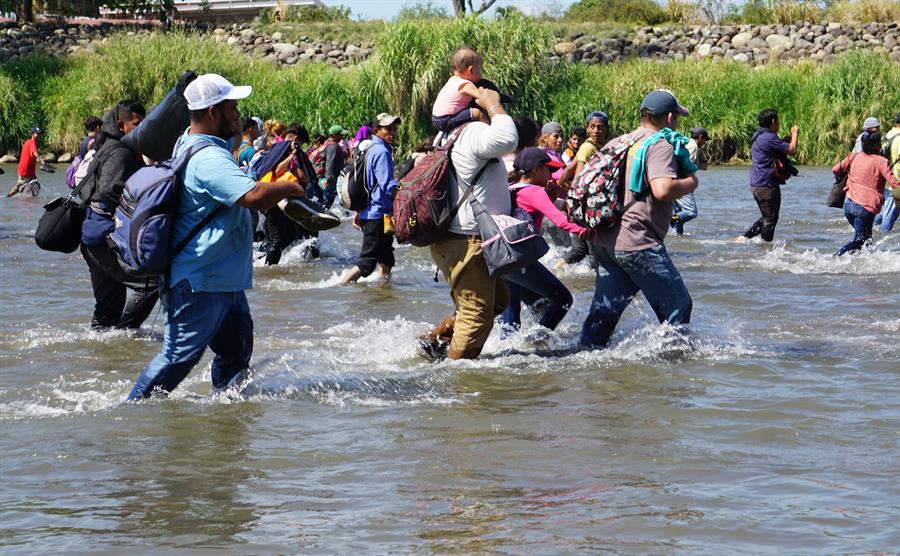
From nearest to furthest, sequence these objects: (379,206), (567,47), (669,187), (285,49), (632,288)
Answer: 1. (669,187)
2. (632,288)
3. (379,206)
4. (567,47)
5. (285,49)

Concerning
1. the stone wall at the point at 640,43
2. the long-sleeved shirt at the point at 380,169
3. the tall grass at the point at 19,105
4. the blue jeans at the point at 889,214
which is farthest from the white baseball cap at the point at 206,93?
the tall grass at the point at 19,105

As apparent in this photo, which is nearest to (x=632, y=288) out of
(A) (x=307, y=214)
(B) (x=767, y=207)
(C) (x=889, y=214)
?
(A) (x=307, y=214)

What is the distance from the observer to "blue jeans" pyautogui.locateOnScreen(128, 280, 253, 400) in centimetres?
636

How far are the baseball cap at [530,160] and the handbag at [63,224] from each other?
280 cm

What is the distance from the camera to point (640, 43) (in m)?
46.1

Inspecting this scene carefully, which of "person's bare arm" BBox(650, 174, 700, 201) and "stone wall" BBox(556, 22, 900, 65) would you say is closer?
"person's bare arm" BBox(650, 174, 700, 201)

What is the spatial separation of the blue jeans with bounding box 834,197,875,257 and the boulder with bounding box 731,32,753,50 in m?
32.1

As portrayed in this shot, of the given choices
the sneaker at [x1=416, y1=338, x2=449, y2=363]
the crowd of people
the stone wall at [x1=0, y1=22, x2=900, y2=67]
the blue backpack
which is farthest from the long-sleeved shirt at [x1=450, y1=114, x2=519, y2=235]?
the stone wall at [x1=0, y1=22, x2=900, y2=67]

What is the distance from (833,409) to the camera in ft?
22.9

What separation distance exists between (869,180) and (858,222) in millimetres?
472

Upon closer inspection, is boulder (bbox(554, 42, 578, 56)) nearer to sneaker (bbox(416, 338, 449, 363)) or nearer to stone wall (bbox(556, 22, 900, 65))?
stone wall (bbox(556, 22, 900, 65))

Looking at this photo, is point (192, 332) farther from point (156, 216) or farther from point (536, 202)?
point (536, 202)

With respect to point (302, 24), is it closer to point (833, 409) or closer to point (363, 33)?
point (363, 33)

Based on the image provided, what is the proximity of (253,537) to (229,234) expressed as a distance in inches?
72.3
